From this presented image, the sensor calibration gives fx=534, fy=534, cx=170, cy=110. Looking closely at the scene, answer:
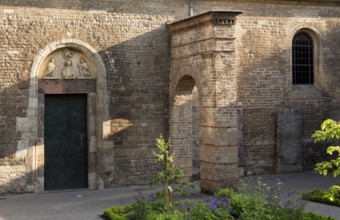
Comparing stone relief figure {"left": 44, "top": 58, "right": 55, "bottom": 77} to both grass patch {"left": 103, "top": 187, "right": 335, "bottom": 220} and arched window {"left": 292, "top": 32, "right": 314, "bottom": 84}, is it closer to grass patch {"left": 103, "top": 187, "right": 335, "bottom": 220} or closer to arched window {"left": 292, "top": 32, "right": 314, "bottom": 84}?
grass patch {"left": 103, "top": 187, "right": 335, "bottom": 220}

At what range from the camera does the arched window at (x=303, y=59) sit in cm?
2048

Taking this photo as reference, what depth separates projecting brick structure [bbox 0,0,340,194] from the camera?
51.7 ft

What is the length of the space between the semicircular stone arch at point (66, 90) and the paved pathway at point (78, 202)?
34.2 inches

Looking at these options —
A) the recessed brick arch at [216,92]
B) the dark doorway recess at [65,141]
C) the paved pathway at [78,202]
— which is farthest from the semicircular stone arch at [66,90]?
the recessed brick arch at [216,92]

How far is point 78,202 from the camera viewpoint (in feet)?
49.1

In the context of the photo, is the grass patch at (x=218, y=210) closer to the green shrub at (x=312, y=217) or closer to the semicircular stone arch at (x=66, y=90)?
the green shrub at (x=312, y=217)

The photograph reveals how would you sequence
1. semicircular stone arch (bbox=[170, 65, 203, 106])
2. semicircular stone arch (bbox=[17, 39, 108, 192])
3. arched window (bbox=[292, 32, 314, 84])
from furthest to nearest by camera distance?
arched window (bbox=[292, 32, 314, 84]), semicircular stone arch (bbox=[17, 39, 108, 192]), semicircular stone arch (bbox=[170, 65, 203, 106])

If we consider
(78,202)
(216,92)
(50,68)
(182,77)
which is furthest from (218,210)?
(50,68)

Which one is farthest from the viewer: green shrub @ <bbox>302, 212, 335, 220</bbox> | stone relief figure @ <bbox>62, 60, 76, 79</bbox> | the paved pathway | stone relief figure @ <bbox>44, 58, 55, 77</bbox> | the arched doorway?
stone relief figure @ <bbox>62, 60, 76, 79</bbox>

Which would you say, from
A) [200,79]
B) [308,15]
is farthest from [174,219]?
[308,15]

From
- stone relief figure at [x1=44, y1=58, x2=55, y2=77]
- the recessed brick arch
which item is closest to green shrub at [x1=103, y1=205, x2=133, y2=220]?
the recessed brick arch

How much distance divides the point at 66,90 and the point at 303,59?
927cm

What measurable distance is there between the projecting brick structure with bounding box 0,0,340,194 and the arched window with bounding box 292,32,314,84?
24 centimetres

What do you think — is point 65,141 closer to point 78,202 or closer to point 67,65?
point 67,65
